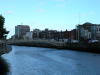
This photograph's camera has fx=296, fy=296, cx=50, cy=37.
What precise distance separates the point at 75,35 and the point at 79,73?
261 feet

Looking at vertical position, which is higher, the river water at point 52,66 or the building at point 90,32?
the building at point 90,32

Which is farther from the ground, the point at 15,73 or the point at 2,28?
the point at 2,28

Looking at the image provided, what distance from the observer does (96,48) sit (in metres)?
63.4

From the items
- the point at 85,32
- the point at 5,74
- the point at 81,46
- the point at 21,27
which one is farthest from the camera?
the point at 21,27

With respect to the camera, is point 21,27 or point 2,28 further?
point 21,27

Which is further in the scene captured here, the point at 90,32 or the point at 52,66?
the point at 90,32

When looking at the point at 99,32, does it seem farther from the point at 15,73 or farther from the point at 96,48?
the point at 15,73

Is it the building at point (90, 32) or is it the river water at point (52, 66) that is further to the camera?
the building at point (90, 32)

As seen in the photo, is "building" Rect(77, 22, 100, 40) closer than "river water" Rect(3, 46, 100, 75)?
No

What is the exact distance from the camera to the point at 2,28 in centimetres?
3102

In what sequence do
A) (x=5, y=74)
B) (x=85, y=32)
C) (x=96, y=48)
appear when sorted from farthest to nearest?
(x=85, y=32)
(x=96, y=48)
(x=5, y=74)

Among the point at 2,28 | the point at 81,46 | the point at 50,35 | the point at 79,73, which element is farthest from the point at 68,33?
the point at 79,73

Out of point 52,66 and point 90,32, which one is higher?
point 90,32

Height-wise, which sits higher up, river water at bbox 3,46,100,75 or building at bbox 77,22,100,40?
building at bbox 77,22,100,40
